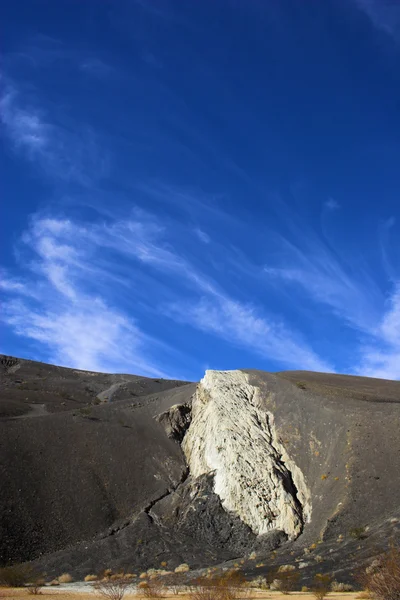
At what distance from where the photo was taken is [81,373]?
93.8 meters

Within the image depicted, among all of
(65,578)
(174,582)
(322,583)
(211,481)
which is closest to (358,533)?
(322,583)

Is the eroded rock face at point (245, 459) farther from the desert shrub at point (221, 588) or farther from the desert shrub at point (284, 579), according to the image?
the desert shrub at point (221, 588)

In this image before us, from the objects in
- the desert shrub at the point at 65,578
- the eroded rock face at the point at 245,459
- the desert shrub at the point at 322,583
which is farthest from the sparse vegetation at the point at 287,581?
the desert shrub at the point at 65,578

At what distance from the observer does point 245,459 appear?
113ft

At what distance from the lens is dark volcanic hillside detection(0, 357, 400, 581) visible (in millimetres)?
27391

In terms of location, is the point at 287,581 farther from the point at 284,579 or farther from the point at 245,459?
the point at 245,459

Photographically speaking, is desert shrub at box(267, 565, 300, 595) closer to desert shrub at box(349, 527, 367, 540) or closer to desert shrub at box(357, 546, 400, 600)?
desert shrub at box(349, 527, 367, 540)

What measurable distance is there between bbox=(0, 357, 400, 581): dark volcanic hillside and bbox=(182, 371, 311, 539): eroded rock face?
96 millimetres

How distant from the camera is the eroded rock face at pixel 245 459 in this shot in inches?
1219

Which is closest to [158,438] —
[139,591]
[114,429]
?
[114,429]

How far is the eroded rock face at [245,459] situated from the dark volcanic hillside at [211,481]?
0.31 feet

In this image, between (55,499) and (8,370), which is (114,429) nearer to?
(55,499)

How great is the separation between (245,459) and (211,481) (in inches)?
123

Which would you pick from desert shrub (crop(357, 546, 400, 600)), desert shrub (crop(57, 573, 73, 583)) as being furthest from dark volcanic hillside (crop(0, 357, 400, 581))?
desert shrub (crop(357, 546, 400, 600))
